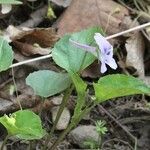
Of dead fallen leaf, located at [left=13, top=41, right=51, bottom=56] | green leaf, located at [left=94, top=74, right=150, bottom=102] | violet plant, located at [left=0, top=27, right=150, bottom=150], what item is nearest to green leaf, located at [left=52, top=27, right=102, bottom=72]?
violet plant, located at [left=0, top=27, right=150, bottom=150]

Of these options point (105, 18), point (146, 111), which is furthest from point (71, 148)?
point (105, 18)

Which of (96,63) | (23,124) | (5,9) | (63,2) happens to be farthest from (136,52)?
(23,124)

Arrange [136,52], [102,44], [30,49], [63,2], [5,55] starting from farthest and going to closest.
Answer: [63,2] → [136,52] → [30,49] → [5,55] → [102,44]

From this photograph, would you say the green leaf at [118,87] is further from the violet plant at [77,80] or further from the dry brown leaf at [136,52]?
the dry brown leaf at [136,52]

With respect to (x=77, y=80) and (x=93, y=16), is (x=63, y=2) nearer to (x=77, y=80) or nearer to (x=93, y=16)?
(x=93, y=16)

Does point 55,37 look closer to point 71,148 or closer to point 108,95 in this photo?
point 71,148

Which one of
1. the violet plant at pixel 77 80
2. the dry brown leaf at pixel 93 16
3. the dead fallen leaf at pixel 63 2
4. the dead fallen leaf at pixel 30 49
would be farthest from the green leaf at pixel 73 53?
the dead fallen leaf at pixel 63 2

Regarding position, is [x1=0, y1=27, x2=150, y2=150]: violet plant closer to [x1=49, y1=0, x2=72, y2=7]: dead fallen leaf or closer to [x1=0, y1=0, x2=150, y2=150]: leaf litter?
[x1=0, y1=0, x2=150, y2=150]: leaf litter
